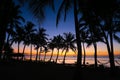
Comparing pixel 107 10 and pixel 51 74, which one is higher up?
pixel 107 10

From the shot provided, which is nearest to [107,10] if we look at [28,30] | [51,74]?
[51,74]

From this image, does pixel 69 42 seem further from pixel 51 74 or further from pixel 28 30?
pixel 51 74

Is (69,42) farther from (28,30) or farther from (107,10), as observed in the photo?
(107,10)

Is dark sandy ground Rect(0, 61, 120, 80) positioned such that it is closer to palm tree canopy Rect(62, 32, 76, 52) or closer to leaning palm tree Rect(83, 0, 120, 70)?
leaning palm tree Rect(83, 0, 120, 70)

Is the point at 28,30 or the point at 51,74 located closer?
the point at 51,74

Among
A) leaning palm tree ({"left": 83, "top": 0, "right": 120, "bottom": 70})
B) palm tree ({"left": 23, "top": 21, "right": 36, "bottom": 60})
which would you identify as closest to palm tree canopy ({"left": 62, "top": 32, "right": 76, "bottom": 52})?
palm tree ({"left": 23, "top": 21, "right": 36, "bottom": 60})

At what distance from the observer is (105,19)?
647 inches

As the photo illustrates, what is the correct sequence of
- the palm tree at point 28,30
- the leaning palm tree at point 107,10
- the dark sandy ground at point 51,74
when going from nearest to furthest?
the dark sandy ground at point 51,74 → the leaning palm tree at point 107,10 → the palm tree at point 28,30

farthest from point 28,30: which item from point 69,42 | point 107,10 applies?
point 107,10

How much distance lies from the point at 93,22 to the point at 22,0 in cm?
1237

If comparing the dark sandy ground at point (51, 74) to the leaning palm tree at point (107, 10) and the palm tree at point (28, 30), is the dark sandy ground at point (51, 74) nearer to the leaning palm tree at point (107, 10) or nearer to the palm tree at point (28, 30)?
the leaning palm tree at point (107, 10)

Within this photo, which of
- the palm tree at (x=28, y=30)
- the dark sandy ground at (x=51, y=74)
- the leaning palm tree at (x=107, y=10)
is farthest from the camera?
the palm tree at (x=28, y=30)

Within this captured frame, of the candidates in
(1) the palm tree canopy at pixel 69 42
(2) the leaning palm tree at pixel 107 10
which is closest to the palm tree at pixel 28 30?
(1) the palm tree canopy at pixel 69 42

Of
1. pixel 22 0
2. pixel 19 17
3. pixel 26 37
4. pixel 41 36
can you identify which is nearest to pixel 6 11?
pixel 22 0
